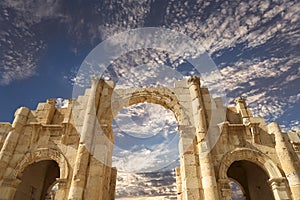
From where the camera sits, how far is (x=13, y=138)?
1096 centimetres

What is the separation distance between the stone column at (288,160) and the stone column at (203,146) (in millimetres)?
3365

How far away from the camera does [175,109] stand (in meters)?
12.3

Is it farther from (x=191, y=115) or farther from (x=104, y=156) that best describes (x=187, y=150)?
(x=104, y=156)

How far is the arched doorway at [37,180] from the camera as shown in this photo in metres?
11.9

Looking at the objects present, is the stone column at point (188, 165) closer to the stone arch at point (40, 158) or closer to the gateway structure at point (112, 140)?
the gateway structure at point (112, 140)

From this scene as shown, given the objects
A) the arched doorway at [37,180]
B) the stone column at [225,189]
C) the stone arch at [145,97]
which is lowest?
the stone column at [225,189]

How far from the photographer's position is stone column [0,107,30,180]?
10.3 meters

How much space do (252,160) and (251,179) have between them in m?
4.40

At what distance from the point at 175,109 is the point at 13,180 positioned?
28.2 feet

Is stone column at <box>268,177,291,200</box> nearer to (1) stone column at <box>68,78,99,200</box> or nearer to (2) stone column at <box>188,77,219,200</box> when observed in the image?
(2) stone column at <box>188,77,219,200</box>

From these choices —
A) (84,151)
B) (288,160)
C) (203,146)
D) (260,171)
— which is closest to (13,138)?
(84,151)

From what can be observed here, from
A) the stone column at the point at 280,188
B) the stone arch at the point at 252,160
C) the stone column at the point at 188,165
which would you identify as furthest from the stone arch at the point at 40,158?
the stone column at the point at 280,188

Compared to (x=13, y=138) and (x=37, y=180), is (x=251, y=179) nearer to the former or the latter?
(x=37, y=180)

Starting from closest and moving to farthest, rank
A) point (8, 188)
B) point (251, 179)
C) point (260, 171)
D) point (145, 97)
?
point (8, 188) → point (260, 171) → point (145, 97) → point (251, 179)
